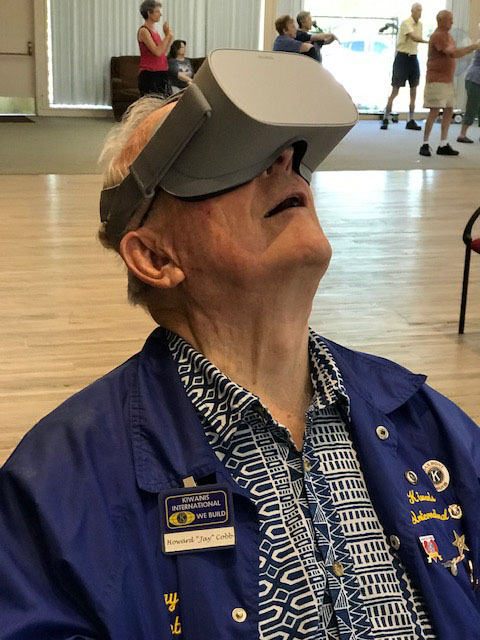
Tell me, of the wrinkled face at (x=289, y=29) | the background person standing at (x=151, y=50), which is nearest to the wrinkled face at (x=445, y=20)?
the wrinkled face at (x=289, y=29)

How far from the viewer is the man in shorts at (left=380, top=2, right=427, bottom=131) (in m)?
13.6

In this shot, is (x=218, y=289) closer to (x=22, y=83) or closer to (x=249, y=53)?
(x=249, y=53)

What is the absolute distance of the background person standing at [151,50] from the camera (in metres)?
10.4

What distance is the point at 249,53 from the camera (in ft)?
4.15

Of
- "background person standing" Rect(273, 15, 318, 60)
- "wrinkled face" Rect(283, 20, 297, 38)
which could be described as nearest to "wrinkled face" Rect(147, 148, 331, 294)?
"background person standing" Rect(273, 15, 318, 60)

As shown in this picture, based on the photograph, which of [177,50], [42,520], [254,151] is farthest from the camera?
[177,50]

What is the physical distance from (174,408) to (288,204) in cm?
31

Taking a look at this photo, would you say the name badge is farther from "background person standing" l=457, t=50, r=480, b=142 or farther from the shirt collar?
"background person standing" l=457, t=50, r=480, b=142

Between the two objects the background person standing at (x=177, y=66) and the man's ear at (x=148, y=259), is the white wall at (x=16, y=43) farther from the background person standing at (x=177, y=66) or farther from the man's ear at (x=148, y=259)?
the man's ear at (x=148, y=259)

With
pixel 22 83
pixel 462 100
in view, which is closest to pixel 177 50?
pixel 22 83

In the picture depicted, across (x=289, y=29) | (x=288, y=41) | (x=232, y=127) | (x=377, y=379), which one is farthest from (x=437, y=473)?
(x=289, y=29)

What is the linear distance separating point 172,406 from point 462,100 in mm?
15864

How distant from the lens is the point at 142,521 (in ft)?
3.63

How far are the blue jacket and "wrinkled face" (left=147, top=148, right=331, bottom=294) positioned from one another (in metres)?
0.15
